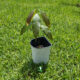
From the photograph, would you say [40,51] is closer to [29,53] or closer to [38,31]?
[38,31]

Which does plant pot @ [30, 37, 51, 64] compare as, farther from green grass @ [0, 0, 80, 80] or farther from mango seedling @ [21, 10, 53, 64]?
green grass @ [0, 0, 80, 80]

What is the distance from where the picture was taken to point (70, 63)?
2.22 m

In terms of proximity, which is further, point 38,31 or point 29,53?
point 29,53

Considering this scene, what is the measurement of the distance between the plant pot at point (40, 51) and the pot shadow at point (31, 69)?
8cm

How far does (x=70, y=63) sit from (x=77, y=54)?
0.98ft

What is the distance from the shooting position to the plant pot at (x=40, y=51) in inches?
76.2

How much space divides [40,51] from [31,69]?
1.19ft

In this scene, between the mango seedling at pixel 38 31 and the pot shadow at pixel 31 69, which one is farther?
the pot shadow at pixel 31 69

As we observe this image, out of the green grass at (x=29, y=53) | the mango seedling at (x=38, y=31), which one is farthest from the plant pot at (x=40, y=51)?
the green grass at (x=29, y=53)

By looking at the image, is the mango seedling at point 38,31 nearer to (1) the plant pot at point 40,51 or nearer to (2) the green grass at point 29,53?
(1) the plant pot at point 40,51

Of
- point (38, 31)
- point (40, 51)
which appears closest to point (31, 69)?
point (40, 51)

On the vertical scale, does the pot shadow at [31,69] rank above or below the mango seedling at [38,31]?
below

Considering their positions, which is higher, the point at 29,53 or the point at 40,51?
the point at 40,51

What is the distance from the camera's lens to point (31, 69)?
204 cm
